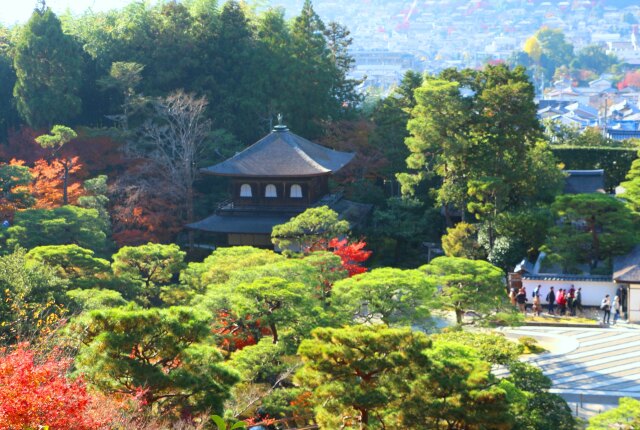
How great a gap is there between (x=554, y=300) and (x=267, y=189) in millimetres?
11942

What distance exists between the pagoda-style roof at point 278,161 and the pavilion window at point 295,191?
2.59ft

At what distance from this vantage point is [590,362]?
2475 cm

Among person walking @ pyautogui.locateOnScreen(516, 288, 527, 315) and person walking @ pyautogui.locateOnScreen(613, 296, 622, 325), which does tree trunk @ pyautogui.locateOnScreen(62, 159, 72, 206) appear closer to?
person walking @ pyautogui.locateOnScreen(516, 288, 527, 315)

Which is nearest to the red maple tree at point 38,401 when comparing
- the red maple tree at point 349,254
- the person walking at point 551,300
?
the red maple tree at point 349,254

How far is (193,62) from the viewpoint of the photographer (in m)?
44.7

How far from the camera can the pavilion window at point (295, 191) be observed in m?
36.7

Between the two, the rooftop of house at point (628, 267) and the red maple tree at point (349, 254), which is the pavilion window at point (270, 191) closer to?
the red maple tree at point (349, 254)

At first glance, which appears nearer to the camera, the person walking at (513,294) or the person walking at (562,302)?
the person walking at (562,302)

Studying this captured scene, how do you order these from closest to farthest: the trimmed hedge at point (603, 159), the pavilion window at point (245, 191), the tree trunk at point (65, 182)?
the tree trunk at point (65, 182) < the pavilion window at point (245, 191) < the trimmed hedge at point (603, 159)

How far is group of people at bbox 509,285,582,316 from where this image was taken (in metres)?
28.4

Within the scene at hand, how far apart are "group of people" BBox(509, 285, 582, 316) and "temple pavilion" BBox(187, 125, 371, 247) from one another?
374 inches

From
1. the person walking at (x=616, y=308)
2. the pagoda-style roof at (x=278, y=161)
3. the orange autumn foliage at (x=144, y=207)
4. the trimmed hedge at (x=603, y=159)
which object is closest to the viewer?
the person walking at (x=616, y=308)

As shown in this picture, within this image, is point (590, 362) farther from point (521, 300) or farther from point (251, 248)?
point (251, 248)

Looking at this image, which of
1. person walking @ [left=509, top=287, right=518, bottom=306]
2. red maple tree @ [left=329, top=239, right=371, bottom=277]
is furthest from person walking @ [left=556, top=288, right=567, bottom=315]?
red maple tree @ [left=329, top=239, right=371, bottom=277]
